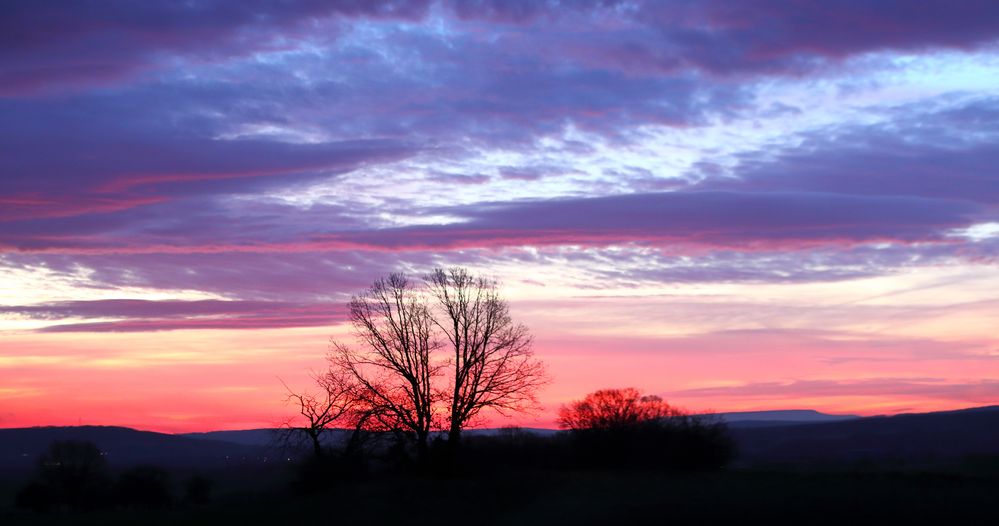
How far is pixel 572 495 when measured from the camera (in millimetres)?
38125

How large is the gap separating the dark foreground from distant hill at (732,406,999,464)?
174 ft

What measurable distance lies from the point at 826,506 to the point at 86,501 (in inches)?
1899

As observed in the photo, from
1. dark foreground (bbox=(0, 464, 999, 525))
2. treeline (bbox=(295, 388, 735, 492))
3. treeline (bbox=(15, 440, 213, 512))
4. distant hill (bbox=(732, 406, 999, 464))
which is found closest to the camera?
dark foreground (bbox=(0, 464, 999, 525))

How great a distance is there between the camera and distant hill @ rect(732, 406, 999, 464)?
10031cm

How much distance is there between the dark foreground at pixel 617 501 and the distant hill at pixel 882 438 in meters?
52.9

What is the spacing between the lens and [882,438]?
121 m

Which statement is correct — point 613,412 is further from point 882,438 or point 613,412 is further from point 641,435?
point 882,438

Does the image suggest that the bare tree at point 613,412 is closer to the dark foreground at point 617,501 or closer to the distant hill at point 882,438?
the dark foreground at point 617,501

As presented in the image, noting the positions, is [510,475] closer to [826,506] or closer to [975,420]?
[826,506]

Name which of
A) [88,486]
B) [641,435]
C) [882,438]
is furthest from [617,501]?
[882,438]

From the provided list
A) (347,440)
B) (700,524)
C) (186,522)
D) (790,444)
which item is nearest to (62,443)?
(347,440)

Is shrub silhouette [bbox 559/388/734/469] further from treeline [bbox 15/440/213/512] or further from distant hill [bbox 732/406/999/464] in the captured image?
distant hill [bbox 732/406/999/464]

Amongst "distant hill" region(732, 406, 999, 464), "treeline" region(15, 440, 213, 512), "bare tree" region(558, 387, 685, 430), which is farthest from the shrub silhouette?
"distant hill" region(732, 406, 999, 464)

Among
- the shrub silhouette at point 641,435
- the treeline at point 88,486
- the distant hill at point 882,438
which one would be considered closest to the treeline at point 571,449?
the shrub silhouette at point 641,435
